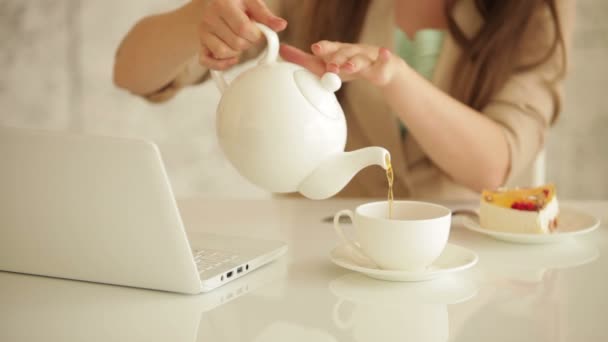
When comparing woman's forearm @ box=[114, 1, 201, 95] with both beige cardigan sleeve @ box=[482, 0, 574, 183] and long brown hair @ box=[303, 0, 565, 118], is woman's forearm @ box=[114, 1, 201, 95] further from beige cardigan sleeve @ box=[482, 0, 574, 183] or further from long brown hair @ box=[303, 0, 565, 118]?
beige cardigan sleeve @ box=[482, 0, 574, 183]

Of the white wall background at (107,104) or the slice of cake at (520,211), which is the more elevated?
the slice of cake at (520,211)

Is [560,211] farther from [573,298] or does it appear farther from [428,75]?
[428,75]

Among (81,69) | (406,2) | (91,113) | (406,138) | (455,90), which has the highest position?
(406,2)

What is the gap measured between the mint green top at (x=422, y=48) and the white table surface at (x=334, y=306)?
2.55ft

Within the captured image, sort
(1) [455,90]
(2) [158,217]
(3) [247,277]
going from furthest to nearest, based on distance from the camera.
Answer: (1) [455,90] < (3) [247,277] < (2) [158,217]

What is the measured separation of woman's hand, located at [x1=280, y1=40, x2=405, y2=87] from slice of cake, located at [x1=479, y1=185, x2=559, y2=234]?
0.25 m

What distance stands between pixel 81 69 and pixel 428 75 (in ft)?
6.24

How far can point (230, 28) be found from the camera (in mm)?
951

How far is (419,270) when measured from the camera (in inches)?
33.4

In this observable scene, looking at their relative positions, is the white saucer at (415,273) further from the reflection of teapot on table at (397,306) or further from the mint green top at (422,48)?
the mint green top at (422,48)

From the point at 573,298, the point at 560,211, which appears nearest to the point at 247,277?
the point at 573,298

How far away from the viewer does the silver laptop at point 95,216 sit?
0.75 metres

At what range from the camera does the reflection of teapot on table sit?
679 millimetres

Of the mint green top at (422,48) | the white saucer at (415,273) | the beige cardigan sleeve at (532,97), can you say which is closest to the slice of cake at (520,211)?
the white saucer at (415,273)
